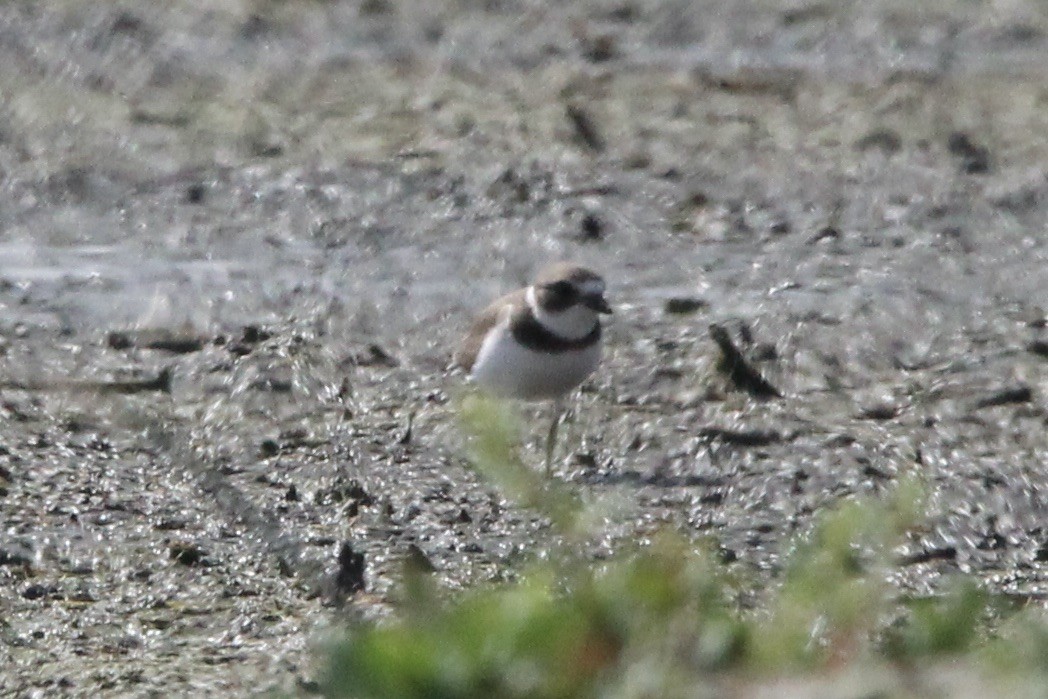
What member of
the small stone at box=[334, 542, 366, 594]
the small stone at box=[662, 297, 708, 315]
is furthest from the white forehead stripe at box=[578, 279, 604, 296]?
the small stone at box=[334, 542, 366, 594]

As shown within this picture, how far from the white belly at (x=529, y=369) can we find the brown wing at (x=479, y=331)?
12 centimetres

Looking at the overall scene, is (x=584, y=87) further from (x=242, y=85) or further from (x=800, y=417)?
(x=800, y=417)

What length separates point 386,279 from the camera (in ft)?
26.8

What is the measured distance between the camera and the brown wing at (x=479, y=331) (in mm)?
7078

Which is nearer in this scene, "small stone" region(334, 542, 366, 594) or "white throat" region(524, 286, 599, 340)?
"small stone" region(334, 542, 366, 594)

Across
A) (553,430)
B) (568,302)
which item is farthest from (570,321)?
(553,430)

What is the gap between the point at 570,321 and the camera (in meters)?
6.83

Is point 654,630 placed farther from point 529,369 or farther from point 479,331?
point 479,331

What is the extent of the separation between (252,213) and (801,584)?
6.46 metres

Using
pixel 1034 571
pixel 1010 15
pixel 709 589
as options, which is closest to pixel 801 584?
pixel 709 589

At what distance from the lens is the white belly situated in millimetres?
6750

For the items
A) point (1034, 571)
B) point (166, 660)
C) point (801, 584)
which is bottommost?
point (1034, 571)

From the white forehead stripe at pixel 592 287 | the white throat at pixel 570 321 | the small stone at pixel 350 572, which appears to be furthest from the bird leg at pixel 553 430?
the small stone at pixel 350 572

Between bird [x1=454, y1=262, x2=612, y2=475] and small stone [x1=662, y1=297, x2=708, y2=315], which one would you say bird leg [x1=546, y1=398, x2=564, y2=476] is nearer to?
bird [x1=454, y1=262, x2=612, y2=475]
